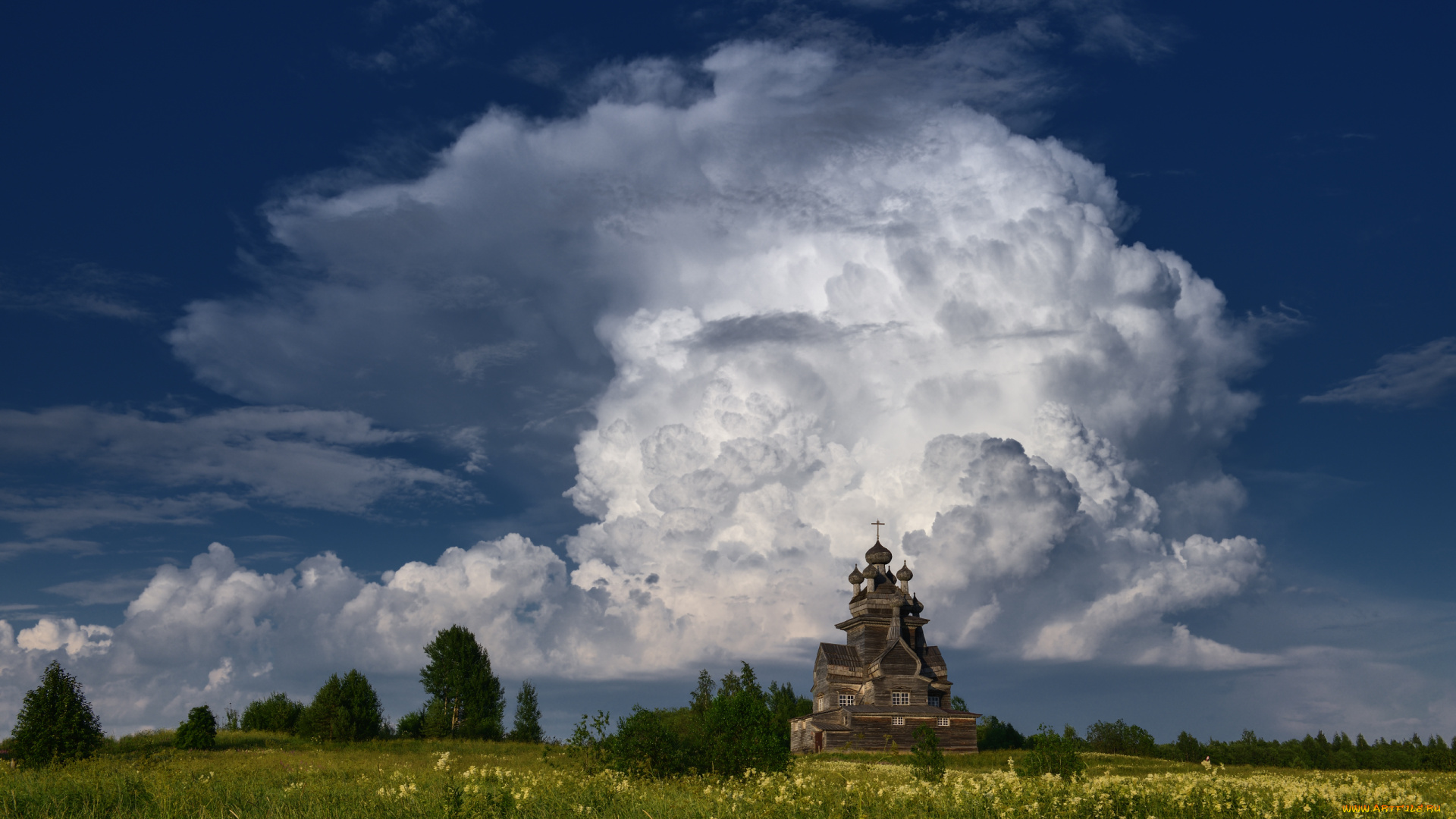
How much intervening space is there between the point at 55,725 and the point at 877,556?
53490 mm

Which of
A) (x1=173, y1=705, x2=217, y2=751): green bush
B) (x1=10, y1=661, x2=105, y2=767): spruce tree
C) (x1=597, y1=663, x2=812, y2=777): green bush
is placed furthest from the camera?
(x1=173, y1=705, x2=217, y2=751): green bush

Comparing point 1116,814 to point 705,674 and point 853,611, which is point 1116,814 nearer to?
point 853,611

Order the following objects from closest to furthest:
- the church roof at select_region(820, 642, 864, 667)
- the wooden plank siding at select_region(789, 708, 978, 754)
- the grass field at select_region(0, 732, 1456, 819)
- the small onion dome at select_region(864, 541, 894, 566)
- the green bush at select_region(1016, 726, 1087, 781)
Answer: the grass field at select_region(0, 732, 1456, 819) → the green bush at select_region(1016, 726, 1087, 781) → the wooden plank siding at select_region(789, 708, 978, 754) → the church roof at select_region(820, 642, 864, 667) → the small onion dome at select_region(864, 541, 894, 566)

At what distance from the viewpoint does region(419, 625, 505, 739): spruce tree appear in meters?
65.6

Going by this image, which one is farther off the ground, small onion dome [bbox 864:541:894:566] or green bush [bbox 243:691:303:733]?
small onion dome [bbox 864:541:894:566]

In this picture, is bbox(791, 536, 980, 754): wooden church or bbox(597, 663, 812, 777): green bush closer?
bbox(597, 663, 812, 777): green bush

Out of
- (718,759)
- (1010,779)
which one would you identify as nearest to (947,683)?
(718,759)

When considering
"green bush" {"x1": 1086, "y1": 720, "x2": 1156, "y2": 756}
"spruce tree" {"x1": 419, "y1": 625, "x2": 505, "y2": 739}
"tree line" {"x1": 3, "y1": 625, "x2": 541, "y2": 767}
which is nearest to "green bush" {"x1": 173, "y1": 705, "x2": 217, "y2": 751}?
"tree line" {"x1": 3, "y1": 625, "x2": 541, "y2": 767}

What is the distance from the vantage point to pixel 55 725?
3291cm

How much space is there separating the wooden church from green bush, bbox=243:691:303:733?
122ft

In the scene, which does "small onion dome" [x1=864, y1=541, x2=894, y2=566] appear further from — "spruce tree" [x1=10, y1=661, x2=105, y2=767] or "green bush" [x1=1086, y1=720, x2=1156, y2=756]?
"spruce tree" [x1=10, y1=661, x2=105, y2=767]

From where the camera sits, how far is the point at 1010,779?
38.1 ft

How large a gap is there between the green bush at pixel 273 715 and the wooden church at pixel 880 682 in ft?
122

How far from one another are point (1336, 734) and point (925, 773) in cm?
10018
